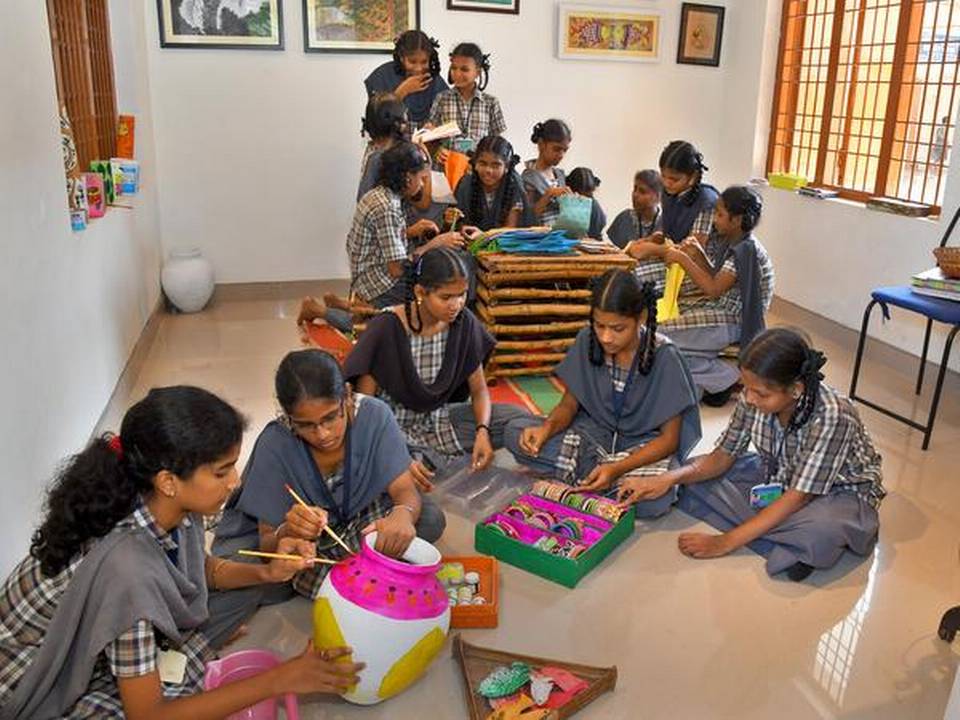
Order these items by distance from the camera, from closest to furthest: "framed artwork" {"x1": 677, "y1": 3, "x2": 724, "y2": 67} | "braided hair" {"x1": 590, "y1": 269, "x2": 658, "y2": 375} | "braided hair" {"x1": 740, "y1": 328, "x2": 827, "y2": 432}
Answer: "braided hair" {"x1": 740, "y1": 328, "x2": 827, "y2": 432} → "braided hair" {"x1": 590, "y1": 269, "x2": 658, "y2": 375} → "framed artwork" {"x1": 677, "y1": 3, "x2": 724, "y2": 67}

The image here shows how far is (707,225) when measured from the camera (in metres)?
4.22

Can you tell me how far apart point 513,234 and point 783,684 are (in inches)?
100

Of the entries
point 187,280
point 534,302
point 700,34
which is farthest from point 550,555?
point 700,34

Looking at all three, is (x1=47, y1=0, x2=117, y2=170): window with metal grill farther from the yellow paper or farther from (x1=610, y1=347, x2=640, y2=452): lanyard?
the yellow paper

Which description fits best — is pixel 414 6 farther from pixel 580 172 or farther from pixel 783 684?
pixel 783 684

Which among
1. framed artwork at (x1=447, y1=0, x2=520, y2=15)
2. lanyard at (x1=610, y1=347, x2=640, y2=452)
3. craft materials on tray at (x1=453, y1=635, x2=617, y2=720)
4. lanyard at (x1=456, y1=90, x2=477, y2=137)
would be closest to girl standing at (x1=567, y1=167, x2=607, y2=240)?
lanyard at (x1=456, y1=90, x2=477, y2=137)

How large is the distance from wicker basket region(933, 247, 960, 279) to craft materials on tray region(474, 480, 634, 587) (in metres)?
1.99

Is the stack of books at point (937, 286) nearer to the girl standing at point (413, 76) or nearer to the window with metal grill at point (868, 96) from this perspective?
the window with metal grill at point (868, 96)

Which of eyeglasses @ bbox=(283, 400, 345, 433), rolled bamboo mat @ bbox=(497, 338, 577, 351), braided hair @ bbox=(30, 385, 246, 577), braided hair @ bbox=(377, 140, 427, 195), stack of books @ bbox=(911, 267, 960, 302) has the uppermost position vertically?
braided hair @ bbox=(377, 140, 427, 195)

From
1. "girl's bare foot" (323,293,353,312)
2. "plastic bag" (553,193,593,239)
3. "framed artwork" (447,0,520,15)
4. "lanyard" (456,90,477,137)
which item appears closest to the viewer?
"plastic bag" (553,193,593,239)

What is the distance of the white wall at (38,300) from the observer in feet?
7.28

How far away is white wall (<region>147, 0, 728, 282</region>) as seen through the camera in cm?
531

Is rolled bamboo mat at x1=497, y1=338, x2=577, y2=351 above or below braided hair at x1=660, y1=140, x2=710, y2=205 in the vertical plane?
below

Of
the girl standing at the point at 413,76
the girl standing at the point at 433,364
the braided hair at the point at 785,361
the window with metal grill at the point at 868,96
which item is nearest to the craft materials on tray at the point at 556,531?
the girl standing at the point at 433,364
